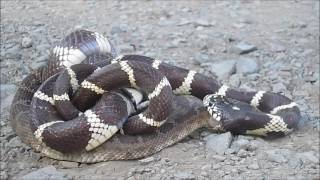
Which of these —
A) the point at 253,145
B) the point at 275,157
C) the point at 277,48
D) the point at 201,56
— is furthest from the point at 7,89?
the point at 277,48

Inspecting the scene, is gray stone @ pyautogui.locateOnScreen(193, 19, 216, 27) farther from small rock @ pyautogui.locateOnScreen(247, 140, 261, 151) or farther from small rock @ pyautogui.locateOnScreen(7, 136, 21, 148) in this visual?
small rock @ pyautogui.locateOnScreen(7, 136, 21, 148)

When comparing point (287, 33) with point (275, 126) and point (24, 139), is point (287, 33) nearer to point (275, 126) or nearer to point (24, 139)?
point (275, 126)

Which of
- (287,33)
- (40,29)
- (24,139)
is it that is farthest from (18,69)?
(287,33)

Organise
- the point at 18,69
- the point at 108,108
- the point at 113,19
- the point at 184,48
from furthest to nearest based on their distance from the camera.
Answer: the point at 113,19, the point at 184,48, the point at 18,69, the point at 108,108

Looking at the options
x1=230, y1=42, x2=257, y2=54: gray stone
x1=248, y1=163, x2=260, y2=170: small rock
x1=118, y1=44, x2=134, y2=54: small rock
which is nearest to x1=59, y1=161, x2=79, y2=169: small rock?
x1=248, y1=163, x2=260, y2=170: small rock

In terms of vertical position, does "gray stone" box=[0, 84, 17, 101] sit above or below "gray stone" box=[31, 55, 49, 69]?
below

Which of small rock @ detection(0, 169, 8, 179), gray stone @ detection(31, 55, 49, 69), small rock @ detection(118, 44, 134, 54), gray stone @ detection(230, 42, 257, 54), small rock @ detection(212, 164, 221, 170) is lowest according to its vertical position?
small rock @ detection(0, 169, 8, 179)
